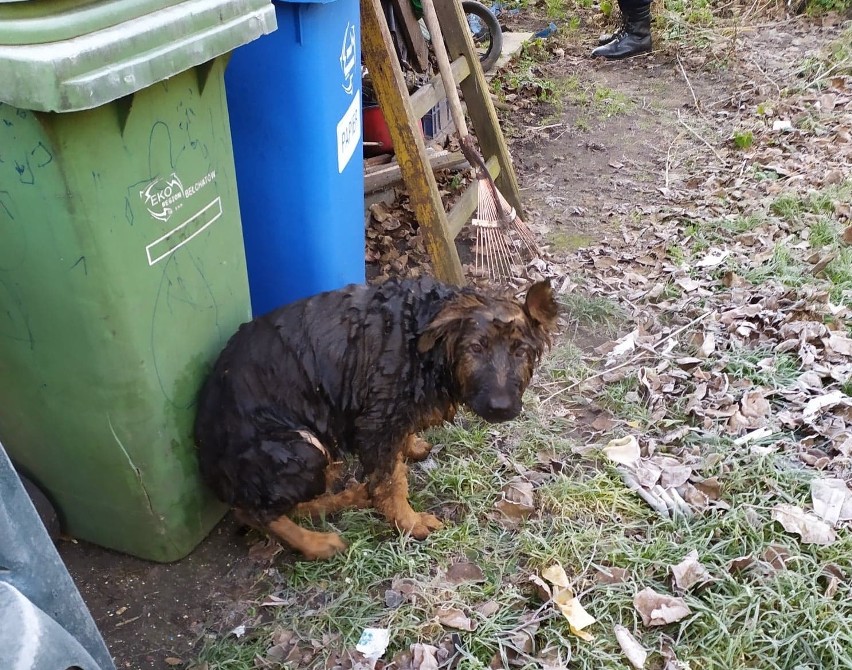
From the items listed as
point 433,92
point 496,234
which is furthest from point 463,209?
point 433,92

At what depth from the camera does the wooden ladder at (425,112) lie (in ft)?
11.9

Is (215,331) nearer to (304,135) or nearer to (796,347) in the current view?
(304,135)

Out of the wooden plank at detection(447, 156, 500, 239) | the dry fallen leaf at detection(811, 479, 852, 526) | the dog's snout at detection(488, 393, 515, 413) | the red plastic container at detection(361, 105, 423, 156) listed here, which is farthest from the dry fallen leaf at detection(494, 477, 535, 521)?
the red plastic container at detection(361, 105, 423, 156)

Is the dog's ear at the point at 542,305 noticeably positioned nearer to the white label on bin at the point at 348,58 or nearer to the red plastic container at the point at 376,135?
the white label on bin at the point at 348,58

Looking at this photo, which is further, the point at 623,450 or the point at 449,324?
the point at 623,450

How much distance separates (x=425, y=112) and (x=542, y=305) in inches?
79.8

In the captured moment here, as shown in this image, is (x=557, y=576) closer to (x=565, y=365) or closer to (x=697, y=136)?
(x=565, y=365)

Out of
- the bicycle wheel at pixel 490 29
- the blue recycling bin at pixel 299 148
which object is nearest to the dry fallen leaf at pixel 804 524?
the blue recycling bin at pixel 299 148

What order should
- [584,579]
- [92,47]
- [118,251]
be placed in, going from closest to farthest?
[92,47]
[118,251]
[584,579]

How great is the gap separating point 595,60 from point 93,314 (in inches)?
281

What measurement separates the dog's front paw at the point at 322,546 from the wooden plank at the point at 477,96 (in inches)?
117

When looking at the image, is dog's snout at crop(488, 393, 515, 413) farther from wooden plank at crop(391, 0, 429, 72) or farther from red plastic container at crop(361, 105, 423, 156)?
wooden plank at crop(391, 0, 429, 72)

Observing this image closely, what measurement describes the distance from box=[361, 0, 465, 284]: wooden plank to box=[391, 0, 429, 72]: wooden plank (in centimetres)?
144

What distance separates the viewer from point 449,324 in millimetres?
2430
